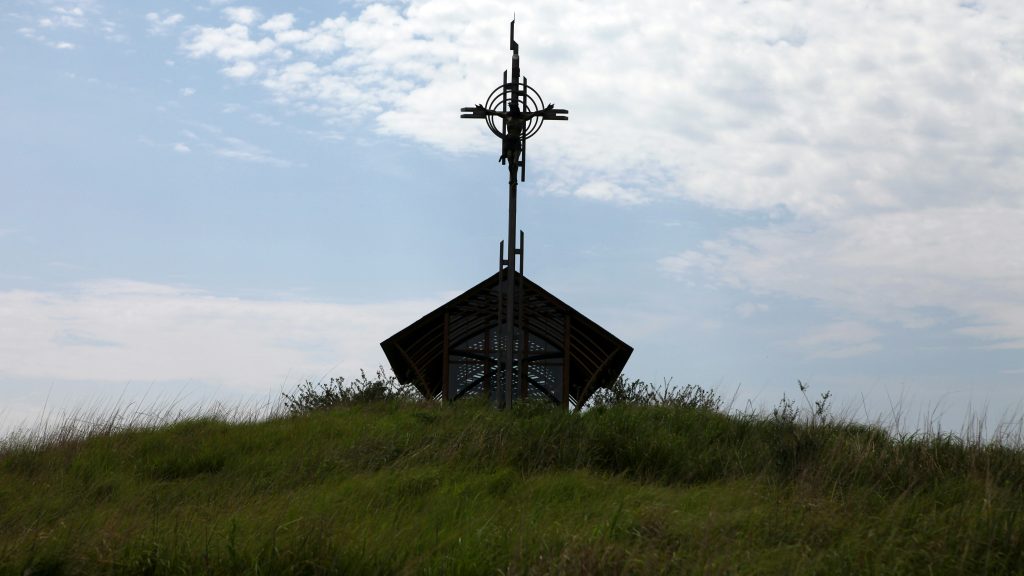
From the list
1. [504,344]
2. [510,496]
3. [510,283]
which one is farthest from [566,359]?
[510,496]

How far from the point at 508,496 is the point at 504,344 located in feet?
31.2

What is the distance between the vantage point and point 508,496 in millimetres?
10859

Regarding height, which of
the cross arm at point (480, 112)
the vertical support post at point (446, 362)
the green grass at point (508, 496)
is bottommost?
the green grass at point (508, 496)

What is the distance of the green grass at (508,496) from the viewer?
8.05 m

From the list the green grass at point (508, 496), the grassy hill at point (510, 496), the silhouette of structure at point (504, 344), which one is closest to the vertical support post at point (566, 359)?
the silhouette of structure at point (504, 344)

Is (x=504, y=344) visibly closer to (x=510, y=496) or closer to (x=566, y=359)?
(x=566, y=359)

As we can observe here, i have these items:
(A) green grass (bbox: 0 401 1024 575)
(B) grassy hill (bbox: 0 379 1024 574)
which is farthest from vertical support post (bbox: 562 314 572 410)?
(A) green grass (bbox: 0 401 1024 575)

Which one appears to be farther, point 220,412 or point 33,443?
point 220,412

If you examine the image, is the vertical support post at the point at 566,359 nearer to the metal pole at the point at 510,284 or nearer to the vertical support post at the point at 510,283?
the vertical support post at the point at 510,283

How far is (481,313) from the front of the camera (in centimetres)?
1977

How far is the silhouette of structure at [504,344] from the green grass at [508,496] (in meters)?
3.37

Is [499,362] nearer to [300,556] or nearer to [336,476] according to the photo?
[336,476]

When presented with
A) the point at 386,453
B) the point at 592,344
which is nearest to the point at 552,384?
the point at 592,344

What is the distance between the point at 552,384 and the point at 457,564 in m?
14.2
